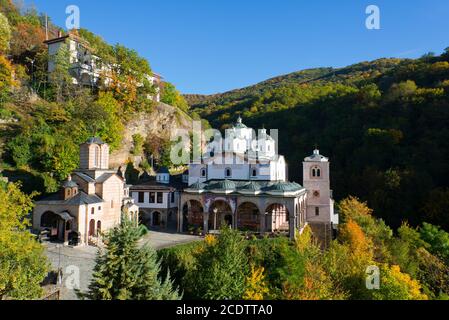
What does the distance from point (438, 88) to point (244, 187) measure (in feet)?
134

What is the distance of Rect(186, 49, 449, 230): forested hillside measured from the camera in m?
45.1

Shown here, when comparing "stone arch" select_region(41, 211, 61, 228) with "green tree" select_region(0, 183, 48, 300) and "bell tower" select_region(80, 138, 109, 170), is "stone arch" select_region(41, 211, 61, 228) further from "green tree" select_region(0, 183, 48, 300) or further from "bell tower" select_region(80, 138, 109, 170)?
"green tree" select_region(0, 183, 48, 300)

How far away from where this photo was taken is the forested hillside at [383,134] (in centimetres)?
4509

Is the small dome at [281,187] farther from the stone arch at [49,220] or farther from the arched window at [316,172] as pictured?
the stone arch at [49,220]

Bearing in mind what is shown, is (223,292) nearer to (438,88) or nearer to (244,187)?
(244,187)

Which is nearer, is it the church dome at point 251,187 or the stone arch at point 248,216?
the church dome at point 251,187

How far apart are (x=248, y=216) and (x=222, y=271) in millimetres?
17510

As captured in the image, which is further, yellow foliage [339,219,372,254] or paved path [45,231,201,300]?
yellow foliage [339,219,372,254]

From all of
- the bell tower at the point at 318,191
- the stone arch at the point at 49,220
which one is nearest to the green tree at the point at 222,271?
the stone arch at the point at 49,220

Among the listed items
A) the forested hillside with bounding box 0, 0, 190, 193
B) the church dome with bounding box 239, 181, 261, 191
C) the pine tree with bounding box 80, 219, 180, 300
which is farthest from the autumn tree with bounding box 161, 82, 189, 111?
the pine tree with bounding box 80, 219, 180, 300

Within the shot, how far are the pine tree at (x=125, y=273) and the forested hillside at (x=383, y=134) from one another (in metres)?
38.7

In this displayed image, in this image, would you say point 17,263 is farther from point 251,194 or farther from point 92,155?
point 251,194

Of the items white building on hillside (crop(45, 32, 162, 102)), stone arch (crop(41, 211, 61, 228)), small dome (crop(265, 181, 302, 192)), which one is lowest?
stone arch (crop(41, 211, 61, 228))
